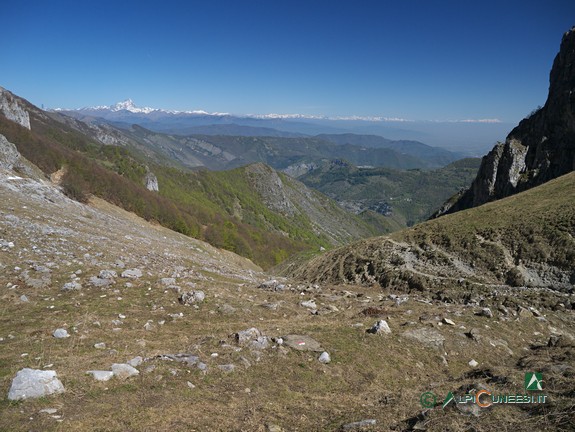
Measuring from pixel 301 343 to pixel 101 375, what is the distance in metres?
7.17

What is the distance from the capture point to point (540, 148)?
3073 inches

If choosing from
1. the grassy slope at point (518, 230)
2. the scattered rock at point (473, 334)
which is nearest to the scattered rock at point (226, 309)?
the scattered rock at point (473, 334)

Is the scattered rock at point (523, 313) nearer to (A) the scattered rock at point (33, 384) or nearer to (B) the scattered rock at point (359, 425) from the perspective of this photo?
(B) the scattered rock at point (359, 425)

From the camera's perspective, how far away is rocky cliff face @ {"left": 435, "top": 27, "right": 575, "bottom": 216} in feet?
239

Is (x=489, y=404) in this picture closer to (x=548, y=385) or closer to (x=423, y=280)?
(x=548, y=385)

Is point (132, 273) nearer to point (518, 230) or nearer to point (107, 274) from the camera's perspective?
point (107, 274)

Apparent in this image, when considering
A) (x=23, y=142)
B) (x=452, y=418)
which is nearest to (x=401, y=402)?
(x=452, y=418)

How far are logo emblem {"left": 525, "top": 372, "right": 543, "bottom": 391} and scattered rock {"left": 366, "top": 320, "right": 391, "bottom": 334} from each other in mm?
5757

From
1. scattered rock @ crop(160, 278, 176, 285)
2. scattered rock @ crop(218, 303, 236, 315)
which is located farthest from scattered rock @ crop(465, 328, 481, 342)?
scattered rock @ crop(160, 278, 176, 285)

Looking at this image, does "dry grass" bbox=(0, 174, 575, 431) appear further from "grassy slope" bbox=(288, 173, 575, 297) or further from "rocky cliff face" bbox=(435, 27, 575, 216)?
"rocky cliff face" bbox=(435, 27, 575, 216)

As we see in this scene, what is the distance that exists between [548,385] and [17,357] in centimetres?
1606

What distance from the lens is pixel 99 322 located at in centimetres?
1434

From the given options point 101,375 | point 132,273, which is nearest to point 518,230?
point 132,273

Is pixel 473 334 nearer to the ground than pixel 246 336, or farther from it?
nearer to the ground
